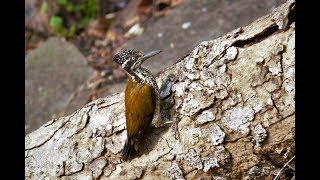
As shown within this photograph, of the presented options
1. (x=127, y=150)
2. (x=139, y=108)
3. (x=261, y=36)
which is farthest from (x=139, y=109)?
(x=261, y=36)

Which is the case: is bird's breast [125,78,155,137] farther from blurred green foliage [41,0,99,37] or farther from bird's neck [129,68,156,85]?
blurred green foliage [41,0,99,37]

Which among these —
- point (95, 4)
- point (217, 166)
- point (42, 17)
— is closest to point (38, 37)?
point (42, 17)

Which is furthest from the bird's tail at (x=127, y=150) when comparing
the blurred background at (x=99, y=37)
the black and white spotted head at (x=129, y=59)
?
the blurred background at (x=99, y=37)

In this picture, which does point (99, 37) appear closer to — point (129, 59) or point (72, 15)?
point (72, 15)

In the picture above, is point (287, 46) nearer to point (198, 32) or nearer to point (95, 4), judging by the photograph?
point (198, 32)

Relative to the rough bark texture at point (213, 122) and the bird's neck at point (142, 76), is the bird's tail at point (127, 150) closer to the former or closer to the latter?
the rough bark texture at point (213, 122)

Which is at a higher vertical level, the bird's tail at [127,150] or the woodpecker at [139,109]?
the woodpecker at [139,109]
